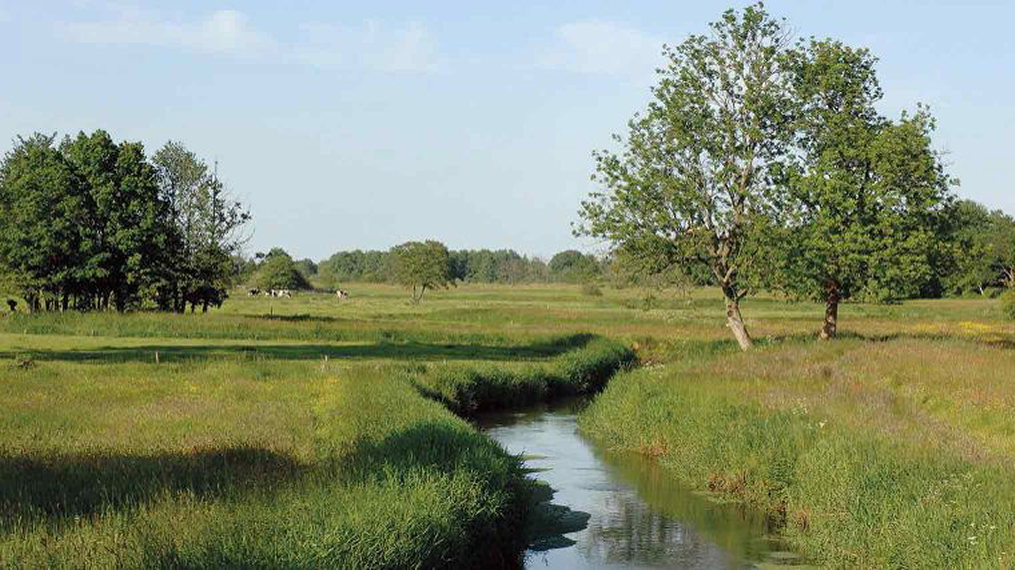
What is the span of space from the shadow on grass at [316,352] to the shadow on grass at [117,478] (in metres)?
25.7

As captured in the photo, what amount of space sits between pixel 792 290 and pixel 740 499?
24736 millimetres

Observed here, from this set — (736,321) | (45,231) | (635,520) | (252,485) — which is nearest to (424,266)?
→ (45,231)

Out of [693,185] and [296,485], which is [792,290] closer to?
[693,185]

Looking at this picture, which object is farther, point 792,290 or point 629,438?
point 792,290

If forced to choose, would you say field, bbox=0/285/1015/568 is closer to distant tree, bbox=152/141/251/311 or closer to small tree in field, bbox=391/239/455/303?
→ distant tree, bbox=152/141/251/311

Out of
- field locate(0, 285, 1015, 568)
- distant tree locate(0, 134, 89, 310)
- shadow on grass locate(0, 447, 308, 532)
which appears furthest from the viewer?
distant tree locate(0, 134, 89, 310)

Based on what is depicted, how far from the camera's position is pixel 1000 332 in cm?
6556

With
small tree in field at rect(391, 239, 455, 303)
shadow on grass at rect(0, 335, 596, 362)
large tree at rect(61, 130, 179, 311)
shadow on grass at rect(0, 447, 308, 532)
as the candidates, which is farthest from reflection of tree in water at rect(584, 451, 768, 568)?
small tree in field at rect(391, 239, 455, 303)

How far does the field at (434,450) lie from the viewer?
12711 mm

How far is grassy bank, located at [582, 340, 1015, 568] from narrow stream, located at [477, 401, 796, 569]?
695 mm

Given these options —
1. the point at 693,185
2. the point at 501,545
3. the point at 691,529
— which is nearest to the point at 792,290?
the point at 693,185

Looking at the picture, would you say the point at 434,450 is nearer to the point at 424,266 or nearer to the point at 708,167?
the point at 708,167

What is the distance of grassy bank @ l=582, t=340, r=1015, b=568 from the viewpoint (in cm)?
1459

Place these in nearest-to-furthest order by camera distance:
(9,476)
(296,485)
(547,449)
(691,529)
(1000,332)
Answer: (296,485)
(9,476)
(691,529)
(547,449)
(1000,332)
